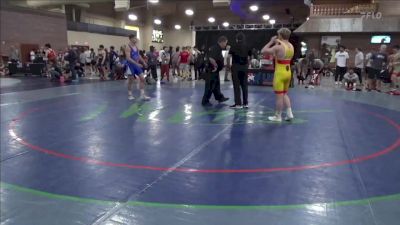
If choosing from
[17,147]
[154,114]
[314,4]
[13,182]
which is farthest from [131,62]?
[314,4]

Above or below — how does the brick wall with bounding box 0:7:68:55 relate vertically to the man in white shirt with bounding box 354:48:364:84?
above

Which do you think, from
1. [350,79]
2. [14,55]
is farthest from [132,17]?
[350,79]

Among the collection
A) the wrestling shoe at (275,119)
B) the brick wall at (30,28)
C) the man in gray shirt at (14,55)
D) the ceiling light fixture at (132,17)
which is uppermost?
the ceiling light fixture at (132,17)

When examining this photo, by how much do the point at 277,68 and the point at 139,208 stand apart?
425 cm

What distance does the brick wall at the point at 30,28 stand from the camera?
2028cm

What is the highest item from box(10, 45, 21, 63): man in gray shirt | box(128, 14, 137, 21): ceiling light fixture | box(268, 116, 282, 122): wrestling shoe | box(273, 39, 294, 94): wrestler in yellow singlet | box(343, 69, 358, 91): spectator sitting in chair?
box(128, 14, 137, 21): ceiling light fixture

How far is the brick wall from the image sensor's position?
20281mm

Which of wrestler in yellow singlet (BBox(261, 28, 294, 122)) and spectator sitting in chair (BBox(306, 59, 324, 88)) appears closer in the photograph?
wrestler in yellow singlet (BBox(261, 28, 294, 122))

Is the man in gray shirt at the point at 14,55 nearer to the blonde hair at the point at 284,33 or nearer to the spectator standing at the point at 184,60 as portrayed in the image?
the spectator standing at the point at 184,60

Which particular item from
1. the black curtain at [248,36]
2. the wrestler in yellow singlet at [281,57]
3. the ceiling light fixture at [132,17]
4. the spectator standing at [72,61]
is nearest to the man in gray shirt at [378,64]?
the wrestler in yellow singlet at [281,57]

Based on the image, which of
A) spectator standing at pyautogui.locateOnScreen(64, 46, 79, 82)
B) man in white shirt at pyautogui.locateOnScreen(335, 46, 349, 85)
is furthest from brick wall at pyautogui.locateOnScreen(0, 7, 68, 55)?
man in white shirt at pyautogui.locateOnScreen(335, 46, 349, 85)

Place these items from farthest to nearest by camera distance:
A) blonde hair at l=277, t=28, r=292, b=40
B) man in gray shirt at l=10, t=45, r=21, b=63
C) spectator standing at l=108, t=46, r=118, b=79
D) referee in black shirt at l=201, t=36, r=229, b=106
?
man in gray shirt at l=10, t=45, r=21, b=63 → spectator standing at l=108, t=46, r=118, b=79 → referee in black shirt at l=201, t=36, r=229, b=106 → blonde hair at l=277, t=28, r=292, b=40

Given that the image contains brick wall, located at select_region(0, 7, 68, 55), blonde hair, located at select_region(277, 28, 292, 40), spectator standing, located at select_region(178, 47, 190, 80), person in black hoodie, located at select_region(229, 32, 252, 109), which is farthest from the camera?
brick wall, located at select_region(0, 7, 68, 55)

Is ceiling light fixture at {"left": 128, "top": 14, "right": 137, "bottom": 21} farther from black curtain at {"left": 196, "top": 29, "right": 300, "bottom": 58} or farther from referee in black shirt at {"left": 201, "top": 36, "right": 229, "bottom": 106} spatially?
referee in black shirt at {"left": 201, "top": 36, "right": 229, "bottom": 106}
